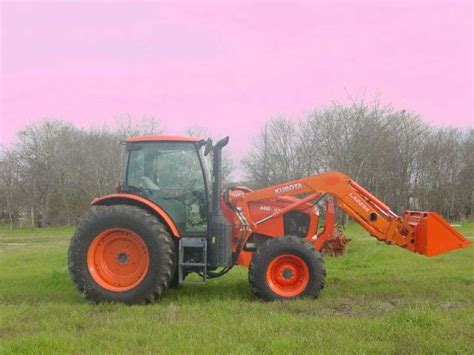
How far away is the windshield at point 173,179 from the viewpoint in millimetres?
7852

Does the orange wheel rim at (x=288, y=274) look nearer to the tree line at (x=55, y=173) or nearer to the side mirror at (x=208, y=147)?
the side mirror at (x=208, y=147)

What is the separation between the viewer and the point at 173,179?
796 cm

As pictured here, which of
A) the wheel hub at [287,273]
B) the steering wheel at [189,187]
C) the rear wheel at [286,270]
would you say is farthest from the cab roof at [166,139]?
the wheel hub at [287,273]

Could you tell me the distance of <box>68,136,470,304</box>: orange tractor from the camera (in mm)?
7500

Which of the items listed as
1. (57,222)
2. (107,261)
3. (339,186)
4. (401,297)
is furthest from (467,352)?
(57,222)

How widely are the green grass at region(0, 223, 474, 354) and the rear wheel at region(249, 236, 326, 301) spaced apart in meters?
0.28

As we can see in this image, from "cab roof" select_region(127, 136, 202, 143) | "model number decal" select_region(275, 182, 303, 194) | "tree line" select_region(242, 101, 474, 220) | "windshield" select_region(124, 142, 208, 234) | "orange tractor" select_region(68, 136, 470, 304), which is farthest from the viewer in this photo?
"tree line" select_region(242, 101, 474, 220)

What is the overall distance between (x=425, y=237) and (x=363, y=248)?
6507 millimetres

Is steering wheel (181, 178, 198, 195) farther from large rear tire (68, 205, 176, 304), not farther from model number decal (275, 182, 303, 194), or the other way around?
model number decal (275, 182, 303, 194)

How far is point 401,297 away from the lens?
7.73 metres

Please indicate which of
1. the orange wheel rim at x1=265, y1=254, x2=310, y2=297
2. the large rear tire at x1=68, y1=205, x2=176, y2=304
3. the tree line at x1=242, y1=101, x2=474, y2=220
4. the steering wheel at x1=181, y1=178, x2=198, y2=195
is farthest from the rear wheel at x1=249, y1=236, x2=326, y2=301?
the tree line at x1=242, y1=101, x2=474, y2=220

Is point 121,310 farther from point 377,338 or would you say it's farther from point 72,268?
point 377,338

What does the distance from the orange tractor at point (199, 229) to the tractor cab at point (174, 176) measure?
0.05 ft

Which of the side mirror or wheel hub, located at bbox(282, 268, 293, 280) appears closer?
wheel hub, located at bbox(282, 268, 293, 280)
